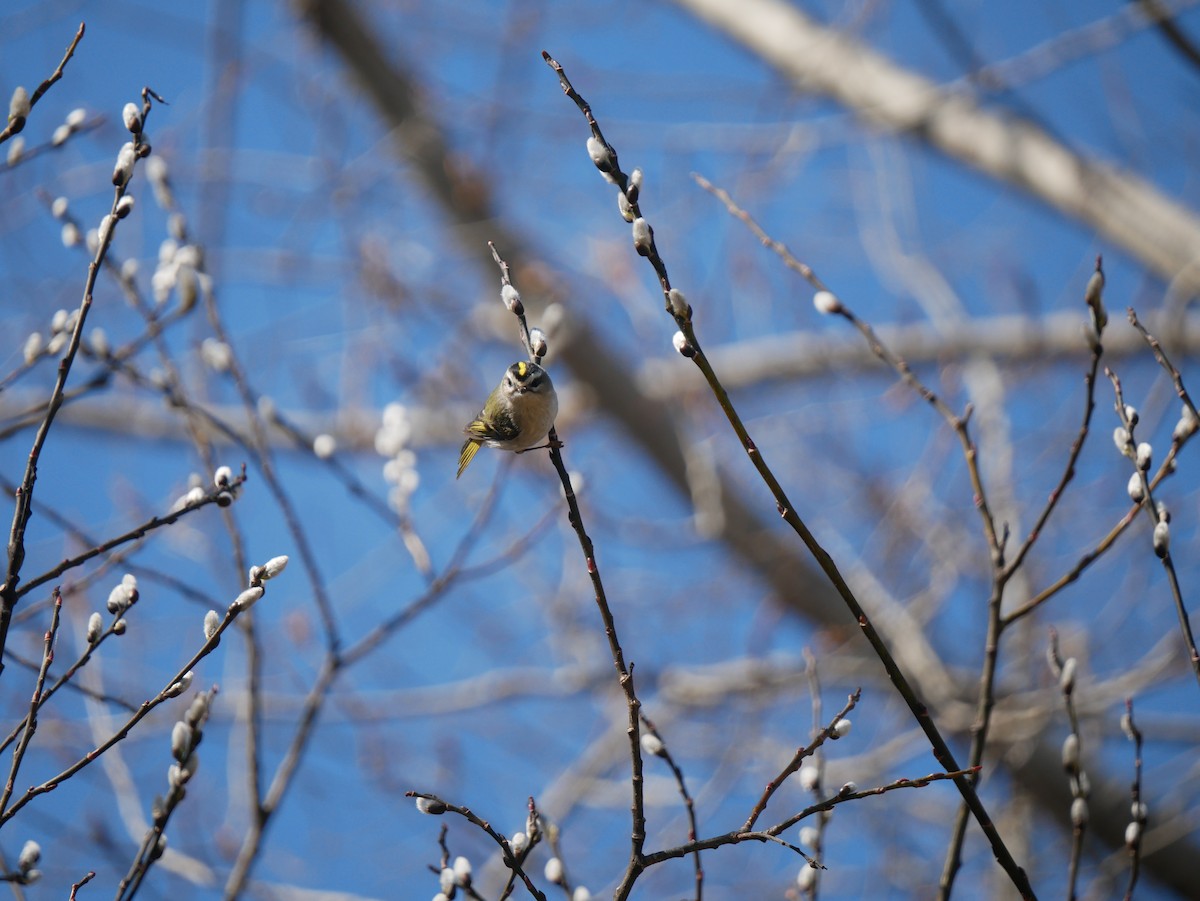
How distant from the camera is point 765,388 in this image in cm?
562

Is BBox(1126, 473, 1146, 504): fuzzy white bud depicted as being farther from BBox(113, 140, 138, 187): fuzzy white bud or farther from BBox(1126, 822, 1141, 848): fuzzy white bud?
BBox(113, 140, 138, 187): fuzzy white bud

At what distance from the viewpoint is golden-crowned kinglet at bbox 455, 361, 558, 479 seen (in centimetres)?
190

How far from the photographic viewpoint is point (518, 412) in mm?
1970

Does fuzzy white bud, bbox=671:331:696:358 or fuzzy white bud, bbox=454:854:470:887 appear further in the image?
fuzzy white bud, bbox=454:854:470:887

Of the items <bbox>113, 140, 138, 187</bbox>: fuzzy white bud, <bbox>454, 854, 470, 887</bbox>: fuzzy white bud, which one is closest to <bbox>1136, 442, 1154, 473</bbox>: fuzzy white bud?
<bbox>454, 854, 470, 887</bbox>: fuzzy white bud

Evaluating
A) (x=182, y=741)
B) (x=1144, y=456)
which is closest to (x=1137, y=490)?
(x=1144, y=456)

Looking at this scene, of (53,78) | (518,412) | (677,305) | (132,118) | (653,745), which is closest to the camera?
(677,305)

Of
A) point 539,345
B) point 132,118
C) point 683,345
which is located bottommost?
point 683,345

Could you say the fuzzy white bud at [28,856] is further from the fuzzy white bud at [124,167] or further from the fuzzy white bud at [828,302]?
the fuzzy white bud at [828,302]

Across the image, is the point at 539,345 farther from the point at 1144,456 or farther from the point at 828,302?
the point at 1144,456

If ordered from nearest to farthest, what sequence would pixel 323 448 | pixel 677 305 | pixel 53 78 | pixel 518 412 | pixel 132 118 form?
1. pixel 677 305
2. pixel 53 78
3. pixel 132 118
4. pixel 518 412
5. pixel 323 448

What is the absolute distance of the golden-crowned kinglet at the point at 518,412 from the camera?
1896 mm

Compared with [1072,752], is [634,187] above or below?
above

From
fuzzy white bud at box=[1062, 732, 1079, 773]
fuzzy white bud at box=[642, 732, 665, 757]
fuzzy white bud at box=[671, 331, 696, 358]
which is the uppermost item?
fuzzy white bud at box=[671, 331, 696, 358]
